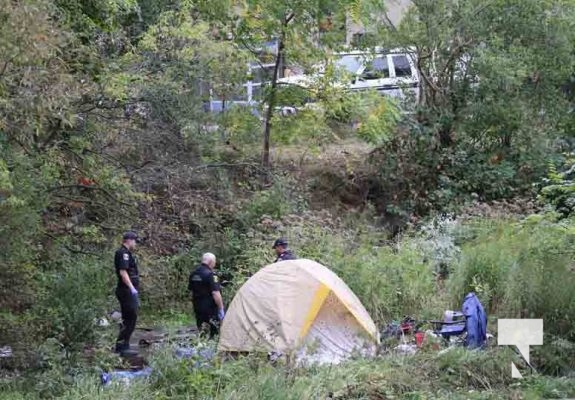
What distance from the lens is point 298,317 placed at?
11141mm

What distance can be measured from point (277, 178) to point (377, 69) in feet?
18.3

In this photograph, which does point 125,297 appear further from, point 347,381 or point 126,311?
point 347,381

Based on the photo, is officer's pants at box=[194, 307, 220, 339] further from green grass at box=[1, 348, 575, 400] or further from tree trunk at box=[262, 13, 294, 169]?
tree trunk at box=[262, 13, 294, 169]

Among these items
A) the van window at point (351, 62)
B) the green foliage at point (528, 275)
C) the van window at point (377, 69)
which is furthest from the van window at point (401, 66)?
the green foliage at point (528, 275)

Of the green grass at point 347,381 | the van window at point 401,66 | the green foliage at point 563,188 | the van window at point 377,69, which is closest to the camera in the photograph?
the green grass at point 347,381

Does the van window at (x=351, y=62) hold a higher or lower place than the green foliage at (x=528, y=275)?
higher

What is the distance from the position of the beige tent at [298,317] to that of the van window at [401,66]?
12026 mm

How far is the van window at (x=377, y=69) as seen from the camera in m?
21.5

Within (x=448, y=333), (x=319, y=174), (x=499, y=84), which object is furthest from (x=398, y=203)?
(x=448, y=333)

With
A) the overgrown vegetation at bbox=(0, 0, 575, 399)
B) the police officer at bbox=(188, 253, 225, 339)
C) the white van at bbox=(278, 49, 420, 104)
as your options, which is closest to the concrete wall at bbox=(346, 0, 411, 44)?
the overgrown vegetation at bbox=(0, 0, 575, 399)

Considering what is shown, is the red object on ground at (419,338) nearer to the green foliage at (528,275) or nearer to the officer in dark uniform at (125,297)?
the green foliage at (528,275)

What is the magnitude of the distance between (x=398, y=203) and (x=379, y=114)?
2.90 metres

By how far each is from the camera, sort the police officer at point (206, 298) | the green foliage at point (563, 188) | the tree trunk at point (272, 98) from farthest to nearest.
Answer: the tree trunk at point (272, 98) < the police officer at point (206, 298) < the green foliage at point (563, 188)

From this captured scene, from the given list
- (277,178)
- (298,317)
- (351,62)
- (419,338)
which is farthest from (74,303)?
(351,62)
